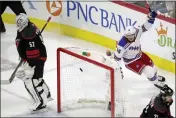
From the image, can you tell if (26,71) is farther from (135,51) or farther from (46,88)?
(135,51)

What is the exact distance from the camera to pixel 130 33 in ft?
14.2

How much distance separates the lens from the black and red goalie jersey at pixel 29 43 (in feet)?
13.5

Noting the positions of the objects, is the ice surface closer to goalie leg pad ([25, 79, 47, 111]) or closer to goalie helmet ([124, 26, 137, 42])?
goalie leg pad ([25, 79, 47, 111])

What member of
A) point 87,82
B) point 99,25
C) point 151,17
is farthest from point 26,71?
point 99,25

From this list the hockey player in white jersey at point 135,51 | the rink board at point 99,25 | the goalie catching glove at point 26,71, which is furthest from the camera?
the rink board at point 99,25

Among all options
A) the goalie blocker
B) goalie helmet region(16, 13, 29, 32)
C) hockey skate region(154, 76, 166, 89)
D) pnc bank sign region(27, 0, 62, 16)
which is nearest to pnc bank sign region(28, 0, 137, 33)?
pnc bank sign region(27, 0, 62, 16)

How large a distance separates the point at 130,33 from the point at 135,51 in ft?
0.67

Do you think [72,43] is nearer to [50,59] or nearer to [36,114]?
[50,59]

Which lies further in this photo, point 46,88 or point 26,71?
point 46,88

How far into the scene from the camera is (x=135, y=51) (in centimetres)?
447

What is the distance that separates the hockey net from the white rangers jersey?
24cm

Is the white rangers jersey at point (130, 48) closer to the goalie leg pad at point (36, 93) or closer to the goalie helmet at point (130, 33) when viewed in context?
the goalie helmet at point (130, 33)

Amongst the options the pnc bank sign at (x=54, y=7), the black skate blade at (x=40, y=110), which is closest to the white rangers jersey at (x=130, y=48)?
the black skate blade at (x=40, y=110)

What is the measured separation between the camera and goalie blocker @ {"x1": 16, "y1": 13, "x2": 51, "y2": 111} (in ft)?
13.5
